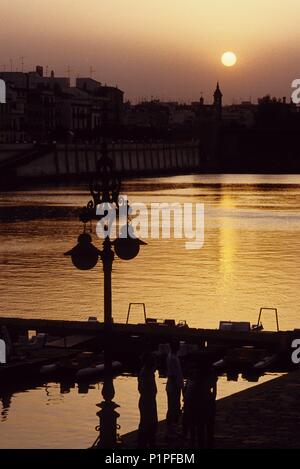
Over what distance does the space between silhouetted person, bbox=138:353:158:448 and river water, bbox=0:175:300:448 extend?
439 centimetres

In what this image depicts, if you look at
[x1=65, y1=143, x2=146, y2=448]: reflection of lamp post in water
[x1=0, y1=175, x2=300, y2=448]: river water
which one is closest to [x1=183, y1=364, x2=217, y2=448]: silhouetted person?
[x1=65, y1=143, x2=146, y2=448]: reflection of lamp post in water

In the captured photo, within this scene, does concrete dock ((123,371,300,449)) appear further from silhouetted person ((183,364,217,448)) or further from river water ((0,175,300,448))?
river water ((0,175,300,448))

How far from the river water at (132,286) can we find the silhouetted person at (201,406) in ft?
15.8

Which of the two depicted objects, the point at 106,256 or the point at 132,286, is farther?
the point at 132,286

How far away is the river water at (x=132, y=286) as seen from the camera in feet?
70.5

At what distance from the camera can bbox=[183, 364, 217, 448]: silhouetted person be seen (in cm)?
1428

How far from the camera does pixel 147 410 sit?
1492 cm

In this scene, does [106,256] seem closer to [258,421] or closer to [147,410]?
[147,410]

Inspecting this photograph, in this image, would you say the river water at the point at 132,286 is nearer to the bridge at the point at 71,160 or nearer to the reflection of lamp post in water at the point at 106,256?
the reflection of lamp post in water at the point at 106,256

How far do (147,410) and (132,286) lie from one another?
30928 mm

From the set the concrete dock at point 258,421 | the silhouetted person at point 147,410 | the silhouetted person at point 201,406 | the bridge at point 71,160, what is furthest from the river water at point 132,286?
the bridge at point 71,160

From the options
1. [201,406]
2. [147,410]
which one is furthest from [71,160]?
[201,406]

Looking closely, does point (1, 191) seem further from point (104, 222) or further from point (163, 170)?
point (104, 222)

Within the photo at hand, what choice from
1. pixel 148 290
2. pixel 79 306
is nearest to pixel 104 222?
pixel 79 306
